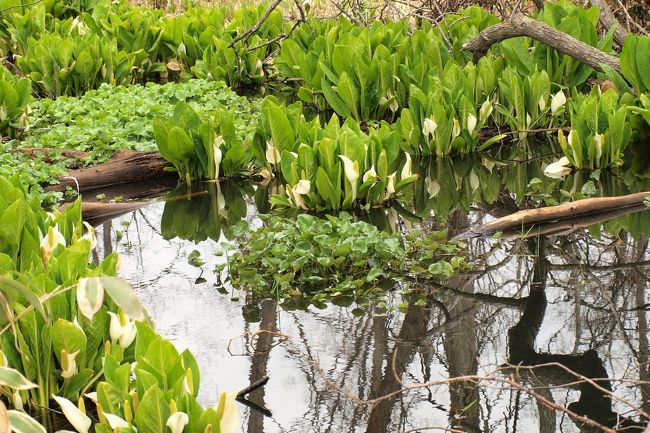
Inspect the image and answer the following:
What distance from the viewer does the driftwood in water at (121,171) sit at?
553 centimetres

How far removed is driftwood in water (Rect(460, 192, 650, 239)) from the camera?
179 inches

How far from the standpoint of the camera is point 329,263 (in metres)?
3.88

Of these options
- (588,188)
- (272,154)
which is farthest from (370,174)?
(588,188)

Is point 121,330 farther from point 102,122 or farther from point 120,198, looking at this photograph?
point 102,122

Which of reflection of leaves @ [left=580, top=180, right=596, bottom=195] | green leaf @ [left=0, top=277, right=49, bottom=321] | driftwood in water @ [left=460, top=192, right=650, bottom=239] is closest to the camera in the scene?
green leaf @ [left=0, top=277, right=49, bottom=321]

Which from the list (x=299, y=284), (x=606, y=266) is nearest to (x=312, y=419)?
Answer: (x=299, y=284)

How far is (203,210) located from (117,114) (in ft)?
5.68

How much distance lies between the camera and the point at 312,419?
274 cm

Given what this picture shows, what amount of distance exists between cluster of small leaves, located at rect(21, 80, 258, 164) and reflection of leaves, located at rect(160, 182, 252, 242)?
49 cm

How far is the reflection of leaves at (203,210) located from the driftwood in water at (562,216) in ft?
4.24

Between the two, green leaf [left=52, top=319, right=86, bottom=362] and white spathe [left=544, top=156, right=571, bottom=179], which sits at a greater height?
white spathe [left=544, top=156, right=571, bottom=179]

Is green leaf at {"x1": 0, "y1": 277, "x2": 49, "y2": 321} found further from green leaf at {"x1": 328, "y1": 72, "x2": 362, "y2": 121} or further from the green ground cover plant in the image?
green leaf at {"x1": 328, "y1": 72, "x2": 362, "y2": 121}

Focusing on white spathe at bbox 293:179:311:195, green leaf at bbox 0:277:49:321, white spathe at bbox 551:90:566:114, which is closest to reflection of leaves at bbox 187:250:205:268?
white spathe at bbox 293:179:311:195

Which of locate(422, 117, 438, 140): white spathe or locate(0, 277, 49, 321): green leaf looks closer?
locate(0, 277, 49, 321): green leaf
